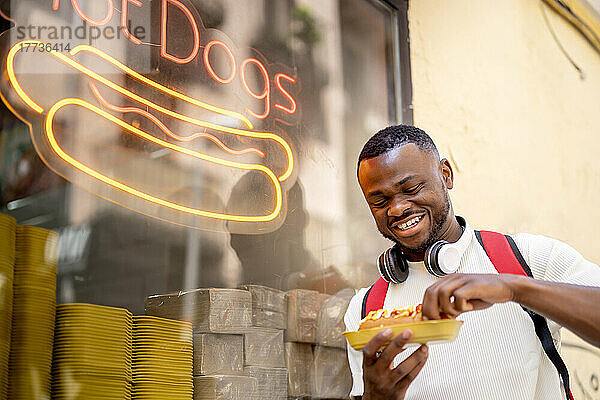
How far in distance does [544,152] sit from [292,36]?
8.30ft

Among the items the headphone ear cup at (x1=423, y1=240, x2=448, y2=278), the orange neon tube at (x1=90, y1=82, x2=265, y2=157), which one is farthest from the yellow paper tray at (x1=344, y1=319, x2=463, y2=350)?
the orange neon tube at (x1=90, y1=82, x2=265, y2=157)

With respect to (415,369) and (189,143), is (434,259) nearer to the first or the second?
(415,369)

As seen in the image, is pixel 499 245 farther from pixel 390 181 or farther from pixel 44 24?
pixel 44 24

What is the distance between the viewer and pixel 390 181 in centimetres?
210

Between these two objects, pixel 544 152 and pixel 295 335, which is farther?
pixel 544 152

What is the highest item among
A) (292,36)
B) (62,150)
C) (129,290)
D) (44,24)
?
(292,36)

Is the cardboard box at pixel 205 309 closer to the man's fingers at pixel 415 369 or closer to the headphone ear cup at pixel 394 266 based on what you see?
the headphone ear cup at pixel 394 266

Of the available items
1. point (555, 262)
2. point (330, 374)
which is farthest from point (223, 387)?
point (555, 262)

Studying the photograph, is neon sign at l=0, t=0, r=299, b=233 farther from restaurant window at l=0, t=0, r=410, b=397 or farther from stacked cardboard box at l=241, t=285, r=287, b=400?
stacked cardboard box at l=241, t=285, r=287, b=400

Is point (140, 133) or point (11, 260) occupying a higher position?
point (140, 133)

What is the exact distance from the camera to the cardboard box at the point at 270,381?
249 cm

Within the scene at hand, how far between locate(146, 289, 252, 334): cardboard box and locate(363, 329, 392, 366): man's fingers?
2.35ft

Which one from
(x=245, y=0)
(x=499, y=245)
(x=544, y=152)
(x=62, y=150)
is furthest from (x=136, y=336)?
(x=544, y=152)

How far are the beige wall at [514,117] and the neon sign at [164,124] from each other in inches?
46.1
